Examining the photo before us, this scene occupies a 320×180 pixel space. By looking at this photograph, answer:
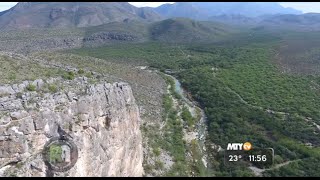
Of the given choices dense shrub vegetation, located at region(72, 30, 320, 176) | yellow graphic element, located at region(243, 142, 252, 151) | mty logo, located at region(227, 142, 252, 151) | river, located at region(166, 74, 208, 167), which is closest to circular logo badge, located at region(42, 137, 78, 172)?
dense shrub vegetation, located at region(72, 30, 320, 176)

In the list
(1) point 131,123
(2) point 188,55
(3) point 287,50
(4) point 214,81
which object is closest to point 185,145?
(1) point 131,123

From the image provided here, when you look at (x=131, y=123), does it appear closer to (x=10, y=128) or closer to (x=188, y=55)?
(x=10, y=128)

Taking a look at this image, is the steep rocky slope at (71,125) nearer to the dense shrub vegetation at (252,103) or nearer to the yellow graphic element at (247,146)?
the dense shrub vegetation at (252,103)

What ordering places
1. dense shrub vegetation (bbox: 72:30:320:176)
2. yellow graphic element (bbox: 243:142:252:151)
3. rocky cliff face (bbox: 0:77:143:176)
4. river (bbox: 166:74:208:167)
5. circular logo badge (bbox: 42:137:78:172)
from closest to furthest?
rocky cliff face (bbox: 0:77:143:176), circular logo badge (bbox: 42:137:78:172), dense shrub vegetation (bbox: 72:30:320:176), yellow graphic element (bbox: 243:142:252:151), river (bbox: 166:74:208:167)

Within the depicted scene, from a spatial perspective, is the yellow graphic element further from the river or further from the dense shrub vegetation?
the river

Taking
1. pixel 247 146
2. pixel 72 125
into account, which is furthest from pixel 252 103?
pixel 72 125

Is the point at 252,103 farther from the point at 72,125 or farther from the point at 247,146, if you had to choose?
the point at 72,125
